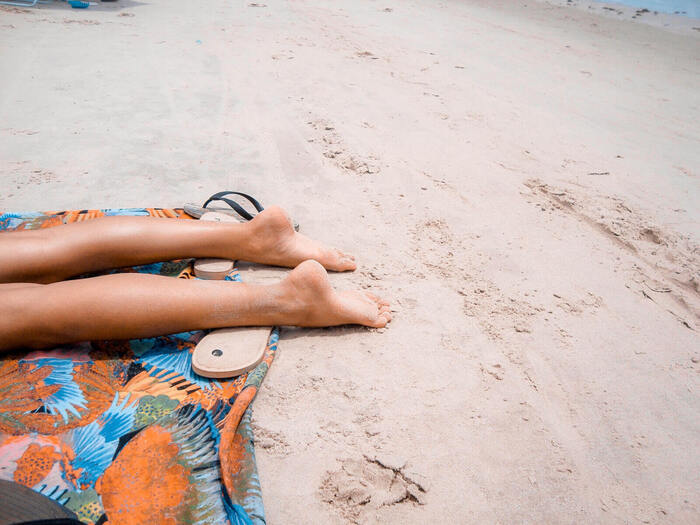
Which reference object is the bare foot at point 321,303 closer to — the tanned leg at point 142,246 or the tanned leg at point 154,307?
the tanned leg at point 154,307

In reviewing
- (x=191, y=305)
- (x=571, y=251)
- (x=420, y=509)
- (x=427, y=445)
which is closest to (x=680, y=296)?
(x=571, y=251)

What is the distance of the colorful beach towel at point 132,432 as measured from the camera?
44.0 inches

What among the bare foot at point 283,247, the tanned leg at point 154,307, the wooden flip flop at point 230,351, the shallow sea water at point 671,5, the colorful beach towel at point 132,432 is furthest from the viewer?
the shallow sea water at point 671,5

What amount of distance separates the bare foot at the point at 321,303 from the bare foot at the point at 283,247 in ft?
0.89

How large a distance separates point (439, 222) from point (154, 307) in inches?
66.0

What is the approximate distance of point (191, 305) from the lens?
4.90 ft

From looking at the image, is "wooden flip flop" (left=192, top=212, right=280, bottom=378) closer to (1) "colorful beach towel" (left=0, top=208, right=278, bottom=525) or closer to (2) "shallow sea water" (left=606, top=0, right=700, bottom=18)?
(1) "colorful beach towel" (left=0, top=208, right=278, bottom=525)

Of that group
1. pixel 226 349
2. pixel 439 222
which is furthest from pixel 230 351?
pixel 439 222

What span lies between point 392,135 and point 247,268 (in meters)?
2.01

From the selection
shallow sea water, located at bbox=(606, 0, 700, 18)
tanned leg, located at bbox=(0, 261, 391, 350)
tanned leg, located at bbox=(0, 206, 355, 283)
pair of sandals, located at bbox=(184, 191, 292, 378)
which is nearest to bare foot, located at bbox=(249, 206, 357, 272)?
tanned leg, located at bbox=(0, 206, 355, 283)

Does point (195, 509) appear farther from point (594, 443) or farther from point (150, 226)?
point (594, 443)

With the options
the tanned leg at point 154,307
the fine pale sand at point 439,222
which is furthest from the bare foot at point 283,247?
the tanned leg at point 154,307

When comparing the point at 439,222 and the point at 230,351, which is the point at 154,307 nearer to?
the point at 230,351

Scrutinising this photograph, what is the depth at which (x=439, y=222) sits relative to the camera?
2510 millimetres
